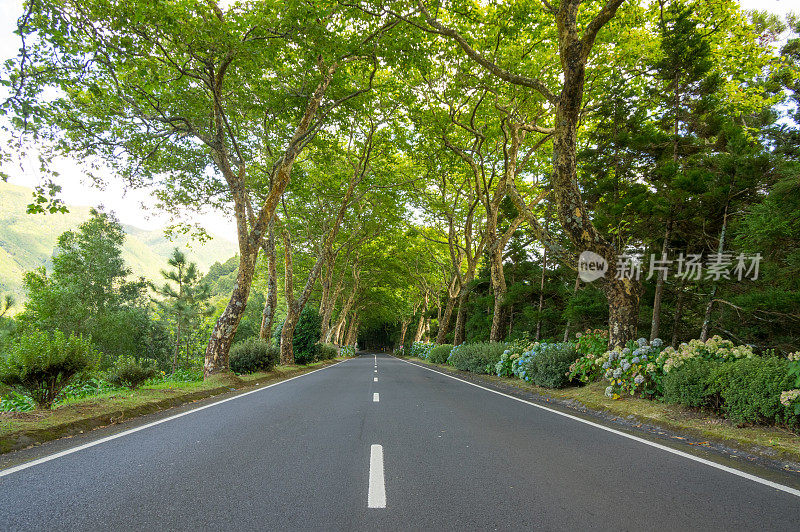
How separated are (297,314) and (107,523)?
1765 cm

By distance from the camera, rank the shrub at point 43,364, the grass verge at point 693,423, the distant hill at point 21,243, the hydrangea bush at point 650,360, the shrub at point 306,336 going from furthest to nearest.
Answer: the distant hill at point 21,243 < the shrub at point 306,336 < the hydrangea bush at point 650,360 < the shrub at point 43,364 < the grass verge at point 693,423

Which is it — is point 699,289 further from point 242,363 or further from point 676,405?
point 242,363

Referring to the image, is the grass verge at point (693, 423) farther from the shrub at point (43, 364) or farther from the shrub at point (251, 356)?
the shrub at point (251, 356)

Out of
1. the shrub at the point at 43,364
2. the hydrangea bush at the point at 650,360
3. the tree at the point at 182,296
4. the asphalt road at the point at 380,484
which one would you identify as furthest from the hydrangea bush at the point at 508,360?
the tree at the point at 182,296

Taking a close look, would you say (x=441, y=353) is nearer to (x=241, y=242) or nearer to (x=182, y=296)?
(x=241, y=242)

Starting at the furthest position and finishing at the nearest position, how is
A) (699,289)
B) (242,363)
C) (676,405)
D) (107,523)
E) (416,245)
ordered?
(416,245) → (242,363) → (699,289) → (676,405) → (107,523)

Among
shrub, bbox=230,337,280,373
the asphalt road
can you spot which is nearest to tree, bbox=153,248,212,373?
shrub, bbox=230,337,280,373

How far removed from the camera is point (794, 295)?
793cm

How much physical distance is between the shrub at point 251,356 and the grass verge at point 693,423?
10.2 meters

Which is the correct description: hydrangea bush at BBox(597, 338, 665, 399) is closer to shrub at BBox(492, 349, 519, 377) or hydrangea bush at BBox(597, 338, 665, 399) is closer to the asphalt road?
the asphalt road

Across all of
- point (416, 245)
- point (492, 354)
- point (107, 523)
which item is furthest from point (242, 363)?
point (416, 245)

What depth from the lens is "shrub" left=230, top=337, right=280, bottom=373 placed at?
14.6 m

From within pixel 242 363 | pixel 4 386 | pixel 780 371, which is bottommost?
pixel 242 363

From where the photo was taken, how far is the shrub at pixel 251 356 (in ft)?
48.0
